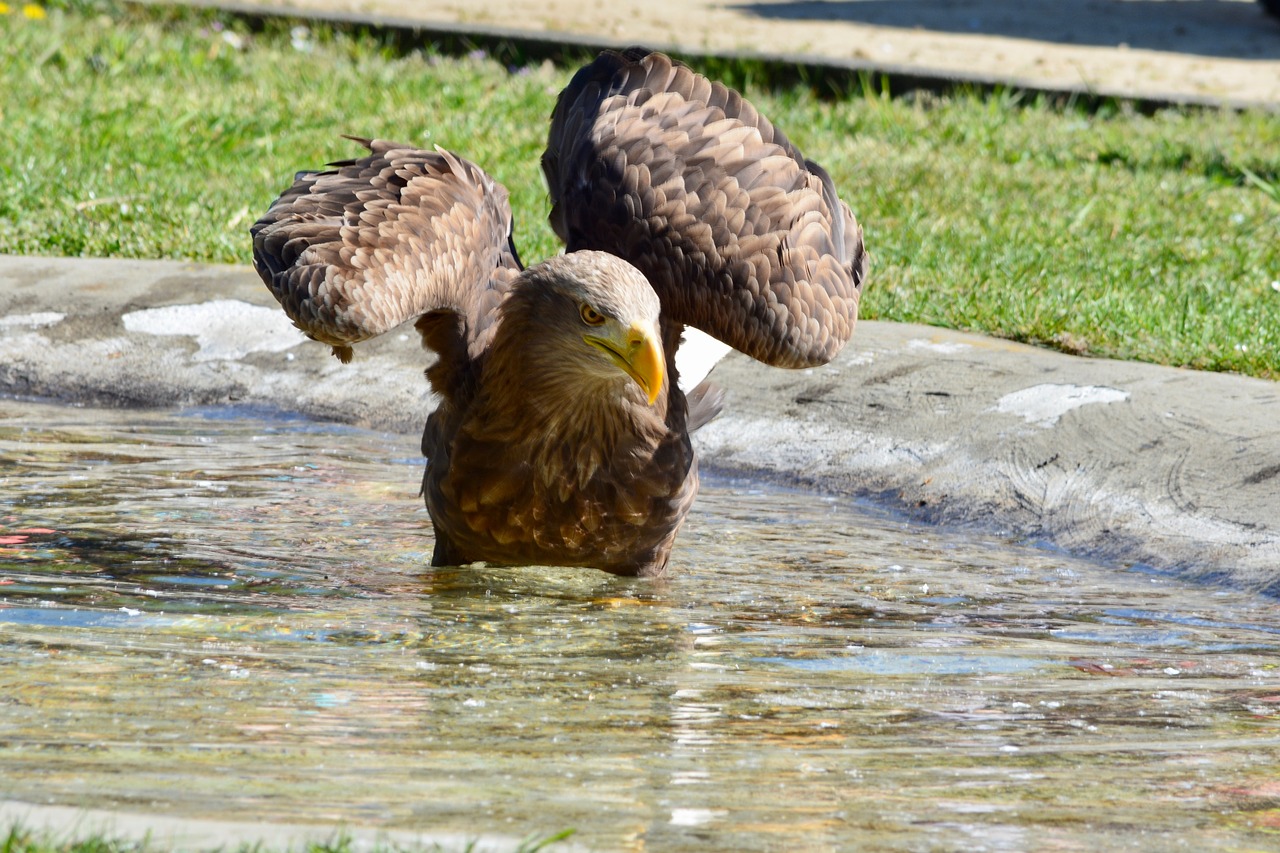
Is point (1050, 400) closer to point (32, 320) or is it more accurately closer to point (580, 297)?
point (580, 297)

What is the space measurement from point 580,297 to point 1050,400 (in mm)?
1886

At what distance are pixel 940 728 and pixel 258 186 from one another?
5.65 meters

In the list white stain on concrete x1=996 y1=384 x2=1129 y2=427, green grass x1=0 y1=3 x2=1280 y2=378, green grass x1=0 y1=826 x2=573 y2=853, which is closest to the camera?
green grass x1=0 y1=826 x2=573 y2=853

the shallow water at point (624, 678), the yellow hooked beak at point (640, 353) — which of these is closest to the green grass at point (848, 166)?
the shallow water at point (624, 678)

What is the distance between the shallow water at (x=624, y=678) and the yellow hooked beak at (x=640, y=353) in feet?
1.82

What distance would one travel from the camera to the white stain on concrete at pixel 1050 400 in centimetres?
558

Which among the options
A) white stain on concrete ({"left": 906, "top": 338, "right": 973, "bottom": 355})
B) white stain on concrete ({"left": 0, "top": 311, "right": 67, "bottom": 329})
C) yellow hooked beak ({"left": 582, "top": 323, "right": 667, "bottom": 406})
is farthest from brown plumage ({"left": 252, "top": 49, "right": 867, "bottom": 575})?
white stain on concrete ({"left": 0, "top": 311, "right": 67, "bottom": 329})

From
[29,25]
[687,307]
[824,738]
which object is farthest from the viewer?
[29,25]

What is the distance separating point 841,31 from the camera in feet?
46.7

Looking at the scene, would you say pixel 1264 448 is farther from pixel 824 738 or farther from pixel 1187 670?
pixel 824 738

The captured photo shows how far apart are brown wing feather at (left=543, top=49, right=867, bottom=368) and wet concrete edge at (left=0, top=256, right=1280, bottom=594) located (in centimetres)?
56

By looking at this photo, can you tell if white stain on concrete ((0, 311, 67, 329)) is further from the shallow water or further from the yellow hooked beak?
the yellow hooked beak

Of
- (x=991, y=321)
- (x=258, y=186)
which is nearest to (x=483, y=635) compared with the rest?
(x=991, y=321)

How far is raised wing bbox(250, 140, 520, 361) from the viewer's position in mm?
4418
